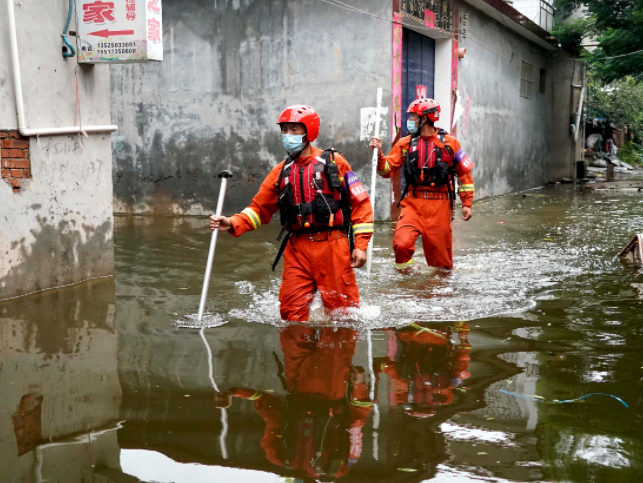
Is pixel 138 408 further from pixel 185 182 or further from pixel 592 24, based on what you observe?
pixel 592 24

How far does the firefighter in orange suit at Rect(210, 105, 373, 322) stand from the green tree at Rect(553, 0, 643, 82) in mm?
17535

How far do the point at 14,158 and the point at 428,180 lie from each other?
4030 millimetres

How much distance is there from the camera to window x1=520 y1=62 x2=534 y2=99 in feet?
71.0

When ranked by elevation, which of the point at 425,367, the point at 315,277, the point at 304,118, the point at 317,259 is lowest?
the point at 425,367

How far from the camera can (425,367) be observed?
476 cm

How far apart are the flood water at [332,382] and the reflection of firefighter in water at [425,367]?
0.06 feet

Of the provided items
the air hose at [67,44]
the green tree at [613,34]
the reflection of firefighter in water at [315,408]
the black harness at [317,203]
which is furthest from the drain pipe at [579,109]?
the reflection of firefighter in water at [315,408]

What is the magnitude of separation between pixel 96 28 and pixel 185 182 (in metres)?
7.30

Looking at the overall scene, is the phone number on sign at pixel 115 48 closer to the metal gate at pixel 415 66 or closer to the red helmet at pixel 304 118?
the red helmet at pixel 304 118

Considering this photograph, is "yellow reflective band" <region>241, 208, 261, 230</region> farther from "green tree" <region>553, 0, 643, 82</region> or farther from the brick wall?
"green tree" <region>553, 0, 643, 82</region>

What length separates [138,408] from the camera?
4.02 m

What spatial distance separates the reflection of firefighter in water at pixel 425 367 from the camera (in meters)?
4.11

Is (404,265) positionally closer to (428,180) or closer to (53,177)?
(428,180)

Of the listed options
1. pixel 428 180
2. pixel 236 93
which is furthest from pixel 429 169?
pixel 236 93
